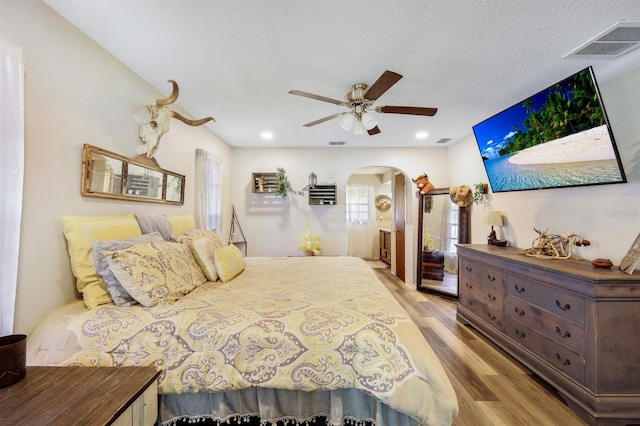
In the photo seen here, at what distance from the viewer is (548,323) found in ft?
6.08

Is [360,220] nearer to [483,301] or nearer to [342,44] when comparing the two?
[483,301]

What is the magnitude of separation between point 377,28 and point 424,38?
0.37 meters

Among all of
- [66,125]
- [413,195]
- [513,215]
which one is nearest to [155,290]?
[66,125]

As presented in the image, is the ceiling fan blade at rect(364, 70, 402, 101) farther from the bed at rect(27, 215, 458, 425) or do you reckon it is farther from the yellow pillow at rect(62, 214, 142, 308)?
the yellow pillow at rect(62, 214, 142, 308)

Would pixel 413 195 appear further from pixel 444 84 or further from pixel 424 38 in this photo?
pixel 424 38

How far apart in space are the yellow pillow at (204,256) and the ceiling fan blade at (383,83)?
1916 mm

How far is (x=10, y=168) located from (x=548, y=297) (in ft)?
11.8

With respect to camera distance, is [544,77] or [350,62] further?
[544,77]

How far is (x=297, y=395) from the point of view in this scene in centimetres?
131

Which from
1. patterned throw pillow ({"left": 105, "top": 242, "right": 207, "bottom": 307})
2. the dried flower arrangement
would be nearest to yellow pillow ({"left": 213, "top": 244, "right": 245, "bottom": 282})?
patterned throw pillow ({"left": 105, "top": 242, "right": 207, "bottom": 307})

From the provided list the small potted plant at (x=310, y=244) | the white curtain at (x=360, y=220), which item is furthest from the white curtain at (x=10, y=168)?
the white curtain at (x=360, y=220)

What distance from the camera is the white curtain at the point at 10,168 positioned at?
1.16m

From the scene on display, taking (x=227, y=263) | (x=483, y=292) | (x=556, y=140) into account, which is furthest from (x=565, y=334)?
(x=227, y=263)

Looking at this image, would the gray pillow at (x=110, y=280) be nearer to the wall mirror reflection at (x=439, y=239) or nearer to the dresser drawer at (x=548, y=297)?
the dresser drawer at (x=548, y=297)
